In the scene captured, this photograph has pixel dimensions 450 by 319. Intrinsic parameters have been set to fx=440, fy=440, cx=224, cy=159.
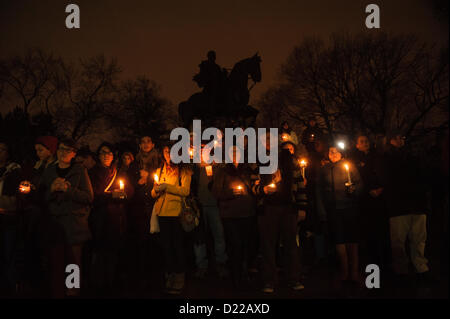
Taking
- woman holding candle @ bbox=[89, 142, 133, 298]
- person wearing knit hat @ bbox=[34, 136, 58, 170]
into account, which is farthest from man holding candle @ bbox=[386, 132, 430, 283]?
person wearing knit hat @ bbox=[34, 136, 58, 170]

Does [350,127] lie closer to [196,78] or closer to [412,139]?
[412,139]

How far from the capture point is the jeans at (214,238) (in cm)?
657

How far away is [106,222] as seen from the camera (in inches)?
233

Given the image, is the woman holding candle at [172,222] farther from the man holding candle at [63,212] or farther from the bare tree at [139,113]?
the bare tree at [139,113]

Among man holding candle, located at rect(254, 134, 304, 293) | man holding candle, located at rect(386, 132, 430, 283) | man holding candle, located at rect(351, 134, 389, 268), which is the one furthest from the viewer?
man holding candle, located at rect(351, 134, 389, 268)

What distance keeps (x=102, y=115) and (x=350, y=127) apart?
18.6 m

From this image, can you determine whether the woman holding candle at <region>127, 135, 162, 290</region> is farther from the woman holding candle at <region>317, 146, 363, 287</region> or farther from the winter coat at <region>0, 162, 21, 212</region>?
the woman holding candle at <region>317, 146, 363, 287</region>

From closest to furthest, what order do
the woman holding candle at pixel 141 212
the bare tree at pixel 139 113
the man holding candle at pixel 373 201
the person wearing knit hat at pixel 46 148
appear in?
the person wearing knit hat at pixel 46 148
the man holding candle at pixel 373 201
the woman holding candle at pixel 141 212
the bare tree at pixel 139 113

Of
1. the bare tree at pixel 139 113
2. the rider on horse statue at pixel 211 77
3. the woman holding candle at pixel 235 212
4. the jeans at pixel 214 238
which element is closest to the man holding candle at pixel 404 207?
the woman holding candle at pixel 235 212

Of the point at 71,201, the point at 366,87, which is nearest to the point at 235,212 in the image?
the point at 71,201

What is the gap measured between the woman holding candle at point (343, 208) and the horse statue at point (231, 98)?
6397 mm

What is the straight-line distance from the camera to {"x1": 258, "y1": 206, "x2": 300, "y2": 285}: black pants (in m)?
5.60

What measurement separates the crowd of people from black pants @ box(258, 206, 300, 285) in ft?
0.04

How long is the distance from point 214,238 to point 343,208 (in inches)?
79.3
